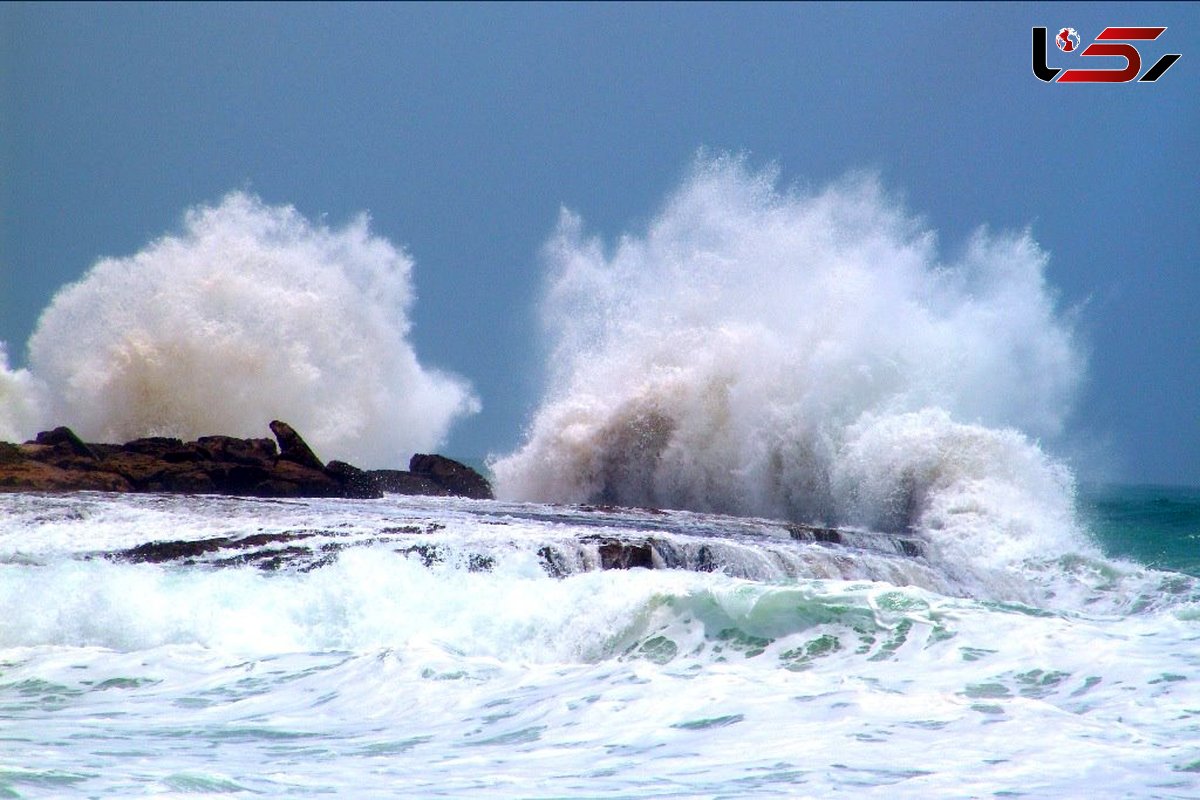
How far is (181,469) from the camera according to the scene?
14.0 metres

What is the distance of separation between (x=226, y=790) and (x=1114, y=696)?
14.0ft

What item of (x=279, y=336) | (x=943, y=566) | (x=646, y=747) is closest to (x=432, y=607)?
(x=646, y=747)

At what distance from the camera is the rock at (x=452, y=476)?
17.6 m

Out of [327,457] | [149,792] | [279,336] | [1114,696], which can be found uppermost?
[279,336]

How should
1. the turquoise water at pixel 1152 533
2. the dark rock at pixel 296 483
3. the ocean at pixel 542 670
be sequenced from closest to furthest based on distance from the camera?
the ocean at pixel 542 670 < the dark rock at pixel 296 483 < the turquoise water at pixel 1152 533

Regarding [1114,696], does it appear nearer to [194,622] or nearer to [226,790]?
[226,790]

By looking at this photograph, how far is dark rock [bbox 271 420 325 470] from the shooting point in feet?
49.8

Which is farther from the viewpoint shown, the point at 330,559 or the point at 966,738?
the point at 330,559

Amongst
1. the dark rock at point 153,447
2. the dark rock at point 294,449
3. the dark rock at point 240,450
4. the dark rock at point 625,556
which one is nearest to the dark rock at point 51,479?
the dark rock at point 153,447

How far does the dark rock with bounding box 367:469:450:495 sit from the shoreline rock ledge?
2.34ft

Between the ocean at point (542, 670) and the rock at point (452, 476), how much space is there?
22.6ft

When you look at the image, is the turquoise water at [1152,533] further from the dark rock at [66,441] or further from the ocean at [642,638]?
the dark rock at [66,441]

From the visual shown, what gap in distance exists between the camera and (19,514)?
390 inches

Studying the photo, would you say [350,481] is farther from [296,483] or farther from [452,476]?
[452,476]
